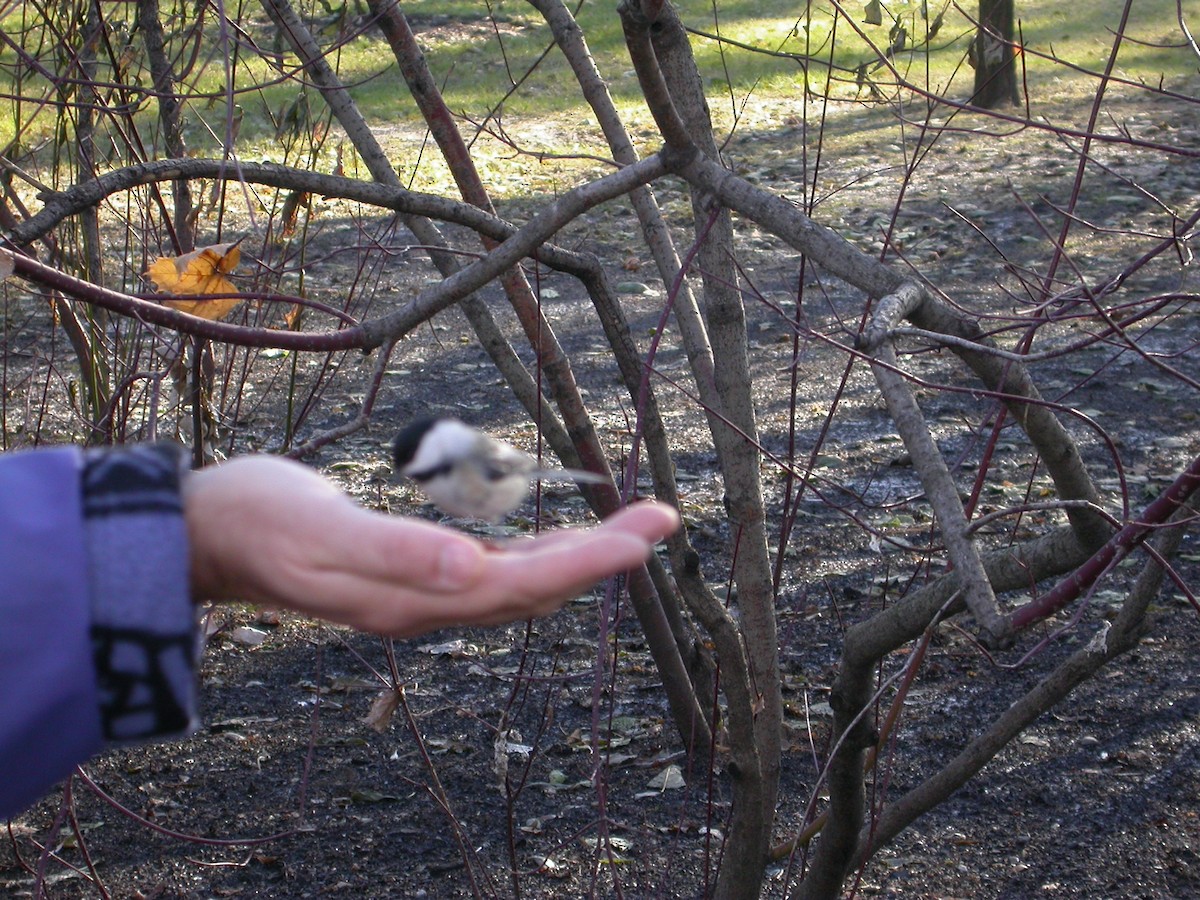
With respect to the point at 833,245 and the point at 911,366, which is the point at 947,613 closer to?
the point at 833,245

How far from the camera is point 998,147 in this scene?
390 inches

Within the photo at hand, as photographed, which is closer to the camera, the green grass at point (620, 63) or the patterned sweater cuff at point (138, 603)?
the patterned sweater cuff at point (138, 603)

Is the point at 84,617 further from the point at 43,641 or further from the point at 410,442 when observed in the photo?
the point at 410,442

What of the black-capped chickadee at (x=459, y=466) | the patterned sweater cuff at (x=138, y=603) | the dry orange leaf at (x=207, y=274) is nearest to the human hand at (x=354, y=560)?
the patterned sweater cuff at (x=138, y=603)

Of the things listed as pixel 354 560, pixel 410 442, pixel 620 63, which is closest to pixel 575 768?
pixel 410 442

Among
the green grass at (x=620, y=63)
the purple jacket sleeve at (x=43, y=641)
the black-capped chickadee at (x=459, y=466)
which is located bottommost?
the purple jacket sleeve at (x=43, y=641)

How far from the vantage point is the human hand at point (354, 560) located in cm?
75

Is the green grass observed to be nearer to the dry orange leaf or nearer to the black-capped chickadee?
the dry orange leaf

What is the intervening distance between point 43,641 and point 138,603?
0.18 feet

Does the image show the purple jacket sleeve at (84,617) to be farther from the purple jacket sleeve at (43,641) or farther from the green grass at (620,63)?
the green grass at (620,63)

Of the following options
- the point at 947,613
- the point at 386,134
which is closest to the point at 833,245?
the point at 947,613

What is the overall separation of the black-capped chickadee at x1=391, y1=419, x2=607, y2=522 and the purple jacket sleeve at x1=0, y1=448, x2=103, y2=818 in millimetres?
408

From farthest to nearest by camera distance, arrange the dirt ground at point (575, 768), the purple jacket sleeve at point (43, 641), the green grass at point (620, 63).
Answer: the green grass at point (620, 63), the dirt ground at point (575, 768), the purple jacket sleeve at point (43, 641)

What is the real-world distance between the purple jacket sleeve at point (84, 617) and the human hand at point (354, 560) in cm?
5
